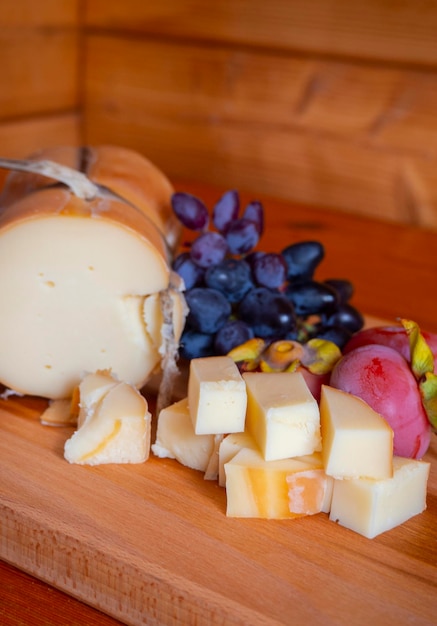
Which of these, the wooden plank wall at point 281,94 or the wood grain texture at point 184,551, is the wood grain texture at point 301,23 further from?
the wood grain texture at point 184,551

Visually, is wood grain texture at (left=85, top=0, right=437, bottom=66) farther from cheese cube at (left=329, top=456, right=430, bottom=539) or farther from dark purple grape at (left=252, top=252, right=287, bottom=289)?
cheese cube at (left=329, top=456, right=430, bottom=539)

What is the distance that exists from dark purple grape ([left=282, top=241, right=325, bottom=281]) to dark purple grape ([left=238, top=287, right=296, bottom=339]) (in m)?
0.09

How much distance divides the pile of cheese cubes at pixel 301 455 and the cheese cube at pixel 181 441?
0.02 m

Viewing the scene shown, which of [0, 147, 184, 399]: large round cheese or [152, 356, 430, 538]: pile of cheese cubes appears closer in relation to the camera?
[152, 356, 430, 538]: pile of cheese cubes

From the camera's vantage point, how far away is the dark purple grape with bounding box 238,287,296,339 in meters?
1.00

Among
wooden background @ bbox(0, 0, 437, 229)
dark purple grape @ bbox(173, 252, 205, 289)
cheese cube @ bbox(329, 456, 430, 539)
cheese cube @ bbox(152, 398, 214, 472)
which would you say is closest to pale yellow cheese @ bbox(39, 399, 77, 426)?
cheese cube @ bbox(152, 398, 214, 472)

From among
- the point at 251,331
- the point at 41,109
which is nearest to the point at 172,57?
the point at 41,109

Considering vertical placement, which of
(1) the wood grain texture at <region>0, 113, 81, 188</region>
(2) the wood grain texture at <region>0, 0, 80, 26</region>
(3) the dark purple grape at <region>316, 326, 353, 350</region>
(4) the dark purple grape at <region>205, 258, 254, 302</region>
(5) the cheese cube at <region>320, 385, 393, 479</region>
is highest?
(2) the wood grain texture at <region>0, 0, 80, 26</region>

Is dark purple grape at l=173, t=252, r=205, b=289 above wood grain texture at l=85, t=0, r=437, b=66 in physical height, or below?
below

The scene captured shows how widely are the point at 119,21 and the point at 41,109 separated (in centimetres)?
32

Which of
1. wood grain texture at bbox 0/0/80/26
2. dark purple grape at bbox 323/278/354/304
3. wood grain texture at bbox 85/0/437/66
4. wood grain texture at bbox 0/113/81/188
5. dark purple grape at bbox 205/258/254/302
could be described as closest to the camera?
dark purple grape at bbox 205/258/254/302

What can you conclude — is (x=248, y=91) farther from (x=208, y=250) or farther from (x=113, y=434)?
(x=113, y=434)

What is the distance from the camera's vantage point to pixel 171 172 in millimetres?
2230

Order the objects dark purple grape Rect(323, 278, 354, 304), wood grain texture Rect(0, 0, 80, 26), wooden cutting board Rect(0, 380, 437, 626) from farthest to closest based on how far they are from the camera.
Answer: wood grain texture Rect(0, 0, 80, 26) < dark purple grape Rect(323, 278, 354, 304) < wooden cutting board Rect(0, 380, 437, 626)
